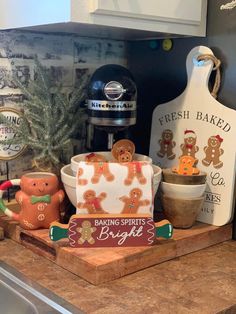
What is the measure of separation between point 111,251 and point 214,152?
1.13ft

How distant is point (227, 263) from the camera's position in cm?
94

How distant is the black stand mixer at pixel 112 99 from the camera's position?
3.33ft

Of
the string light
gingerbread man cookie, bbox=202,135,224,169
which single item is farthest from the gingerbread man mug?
the string light

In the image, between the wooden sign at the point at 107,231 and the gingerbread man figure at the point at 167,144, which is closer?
the wooden sign at the point at 107,231

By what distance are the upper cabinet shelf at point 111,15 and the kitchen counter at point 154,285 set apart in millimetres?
477

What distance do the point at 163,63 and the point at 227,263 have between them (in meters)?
0.53

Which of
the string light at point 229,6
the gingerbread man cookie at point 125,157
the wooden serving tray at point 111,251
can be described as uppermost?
the string light at point 229,6

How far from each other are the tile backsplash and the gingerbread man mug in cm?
18

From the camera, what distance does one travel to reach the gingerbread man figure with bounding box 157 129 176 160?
3.73ft

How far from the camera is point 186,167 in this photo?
1031 mm

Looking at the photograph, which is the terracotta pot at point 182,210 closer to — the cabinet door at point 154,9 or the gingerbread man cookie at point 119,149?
the gingerbread man cookie at point 119,149

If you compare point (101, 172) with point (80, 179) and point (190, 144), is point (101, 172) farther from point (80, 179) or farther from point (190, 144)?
point (190, 144)

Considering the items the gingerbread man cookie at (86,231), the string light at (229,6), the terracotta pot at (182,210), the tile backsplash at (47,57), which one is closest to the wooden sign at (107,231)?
the gingerbread man cookie at (86,231)

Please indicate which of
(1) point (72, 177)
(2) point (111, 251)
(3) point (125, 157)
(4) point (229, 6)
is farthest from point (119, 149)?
(4) point (229, 6)
